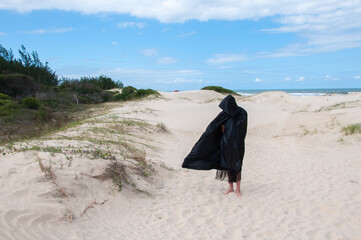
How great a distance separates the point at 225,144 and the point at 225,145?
0.7 inches

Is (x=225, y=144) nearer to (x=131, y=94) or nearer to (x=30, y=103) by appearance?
(x=30, y=103)

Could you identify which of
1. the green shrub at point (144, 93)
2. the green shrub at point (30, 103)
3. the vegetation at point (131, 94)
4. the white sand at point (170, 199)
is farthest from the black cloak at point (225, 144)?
the green shrub at point (144, 93)

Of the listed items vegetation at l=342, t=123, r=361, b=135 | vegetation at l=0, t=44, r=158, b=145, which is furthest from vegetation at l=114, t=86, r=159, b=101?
vegetation at l=342, t=123, r=361, b=135

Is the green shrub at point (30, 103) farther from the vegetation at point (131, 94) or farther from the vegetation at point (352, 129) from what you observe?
the vegetation at point (131, 94)

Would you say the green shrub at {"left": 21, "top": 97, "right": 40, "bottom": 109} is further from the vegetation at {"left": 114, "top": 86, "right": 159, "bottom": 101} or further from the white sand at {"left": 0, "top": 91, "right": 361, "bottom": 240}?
the vegetation at {"left": 114, "top": 86, "right": 159, "bottom": 101}

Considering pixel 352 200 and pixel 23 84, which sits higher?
pixel 23 84

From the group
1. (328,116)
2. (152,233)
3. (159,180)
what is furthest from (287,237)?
(328,116)

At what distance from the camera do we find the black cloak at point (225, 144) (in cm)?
579

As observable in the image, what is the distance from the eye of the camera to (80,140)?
816 centimetres

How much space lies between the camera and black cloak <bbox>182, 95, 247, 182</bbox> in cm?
579

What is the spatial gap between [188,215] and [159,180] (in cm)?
196

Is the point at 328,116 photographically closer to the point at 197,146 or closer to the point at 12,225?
the point at 197,146

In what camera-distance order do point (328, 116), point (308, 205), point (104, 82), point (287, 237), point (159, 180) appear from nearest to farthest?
1. point (287, 237)
2. point (308, 205)
3. point (159, 180)
4. point (328, 116)
5. point (104, 82)

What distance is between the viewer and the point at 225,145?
5.82m
